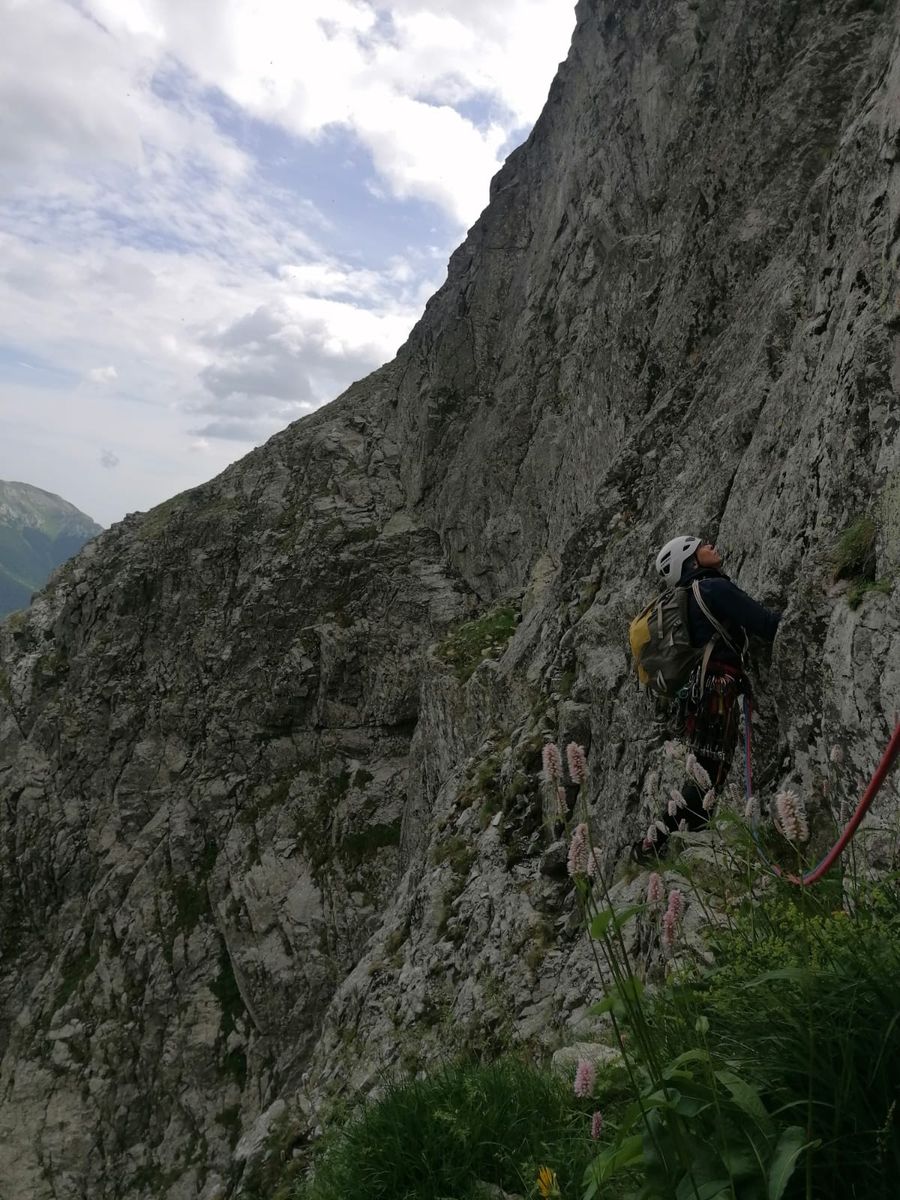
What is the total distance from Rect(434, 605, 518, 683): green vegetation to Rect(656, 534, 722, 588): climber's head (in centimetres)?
1470

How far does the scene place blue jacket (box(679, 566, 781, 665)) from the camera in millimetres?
6812

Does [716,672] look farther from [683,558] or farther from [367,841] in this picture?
[367,841]

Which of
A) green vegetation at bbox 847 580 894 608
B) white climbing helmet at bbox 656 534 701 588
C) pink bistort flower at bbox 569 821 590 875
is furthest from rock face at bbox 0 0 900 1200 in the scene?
pink bistort flower at bbox 569 821 590 875

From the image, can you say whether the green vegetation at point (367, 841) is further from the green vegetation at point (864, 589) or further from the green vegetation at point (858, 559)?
the green vegetation at point (864, 589)

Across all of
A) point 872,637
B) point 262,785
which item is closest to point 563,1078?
point 872,637

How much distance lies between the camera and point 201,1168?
2816 centimetres

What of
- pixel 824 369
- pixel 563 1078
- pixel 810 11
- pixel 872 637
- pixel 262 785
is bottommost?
pixel 262 785

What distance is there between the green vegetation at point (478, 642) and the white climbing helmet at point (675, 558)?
14.7m

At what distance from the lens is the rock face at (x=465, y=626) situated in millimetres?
7941

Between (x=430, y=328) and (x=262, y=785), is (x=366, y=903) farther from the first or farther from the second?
(x=430, y=328)

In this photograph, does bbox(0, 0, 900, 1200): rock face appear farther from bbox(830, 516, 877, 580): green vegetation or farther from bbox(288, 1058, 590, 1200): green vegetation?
bbox(288, 1058, 590, 1200): green vegetation

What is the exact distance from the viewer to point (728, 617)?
6887 millimetres

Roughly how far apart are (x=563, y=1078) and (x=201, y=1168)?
3212 cm

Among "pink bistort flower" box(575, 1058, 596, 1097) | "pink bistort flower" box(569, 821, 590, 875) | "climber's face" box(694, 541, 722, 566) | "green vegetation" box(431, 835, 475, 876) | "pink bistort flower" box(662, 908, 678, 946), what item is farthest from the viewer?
"green vegetation" box(431, 835, 475, 876)
